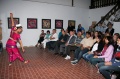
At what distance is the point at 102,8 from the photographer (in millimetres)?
10234

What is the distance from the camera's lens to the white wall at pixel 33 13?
27.9ft

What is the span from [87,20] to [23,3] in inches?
213

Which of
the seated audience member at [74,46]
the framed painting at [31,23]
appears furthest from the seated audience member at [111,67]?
the framed painting at [31,23]

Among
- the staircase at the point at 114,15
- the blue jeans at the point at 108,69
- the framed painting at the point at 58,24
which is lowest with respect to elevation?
the blue jeans at the point at 108,69

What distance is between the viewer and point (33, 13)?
→ 9.23m

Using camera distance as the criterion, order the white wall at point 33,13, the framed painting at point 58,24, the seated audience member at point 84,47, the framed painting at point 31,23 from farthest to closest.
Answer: the framed painting at point 58,24 → the framed painting at point 31,23 → the white wall at point 33,13 → the seated audience member at point 84,47

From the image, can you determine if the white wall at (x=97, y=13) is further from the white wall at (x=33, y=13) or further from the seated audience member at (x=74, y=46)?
the seated audience member at (x=74, y=46)

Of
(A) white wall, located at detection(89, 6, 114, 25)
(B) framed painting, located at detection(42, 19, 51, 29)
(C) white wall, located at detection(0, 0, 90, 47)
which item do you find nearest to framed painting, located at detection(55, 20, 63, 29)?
(C) white wall, located at detection(0, 0, 90, 47)

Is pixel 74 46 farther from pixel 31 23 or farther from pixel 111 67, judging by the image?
pixel 31 23


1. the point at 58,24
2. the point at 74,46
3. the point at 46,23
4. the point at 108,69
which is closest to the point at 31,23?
the point at 46,23

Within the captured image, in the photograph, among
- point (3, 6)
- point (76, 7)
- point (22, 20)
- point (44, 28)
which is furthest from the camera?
point (76, 7)

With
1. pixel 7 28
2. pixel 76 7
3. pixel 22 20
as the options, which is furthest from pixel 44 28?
pixel 76 7

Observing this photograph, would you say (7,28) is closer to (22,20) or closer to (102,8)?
(22,20)

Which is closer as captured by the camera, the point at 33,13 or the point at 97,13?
the point at 33,13
